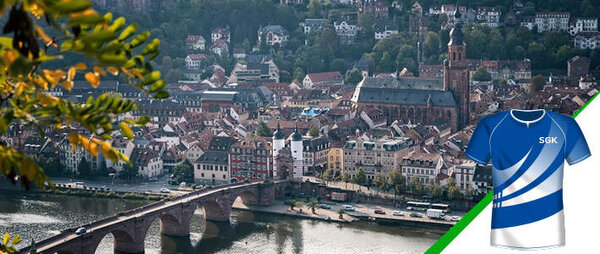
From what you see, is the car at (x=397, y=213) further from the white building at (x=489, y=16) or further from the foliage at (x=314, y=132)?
the white building at (x=489, y=16)

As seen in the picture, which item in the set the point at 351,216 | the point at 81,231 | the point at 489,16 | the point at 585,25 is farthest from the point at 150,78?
the point at 489,16

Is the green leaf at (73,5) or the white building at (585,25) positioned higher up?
the green leaf at (73,5)

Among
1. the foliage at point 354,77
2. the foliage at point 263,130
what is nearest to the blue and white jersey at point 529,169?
the foliage at point 263,130

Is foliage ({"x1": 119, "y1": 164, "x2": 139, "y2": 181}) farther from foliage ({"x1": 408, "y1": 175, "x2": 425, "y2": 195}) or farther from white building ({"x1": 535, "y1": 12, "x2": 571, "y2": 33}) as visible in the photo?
white building ({"x1": 535, "y1": 12, "x2": 571, "y2": 33})

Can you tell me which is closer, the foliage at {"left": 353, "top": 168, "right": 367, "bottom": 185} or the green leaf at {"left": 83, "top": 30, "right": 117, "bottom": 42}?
the green leaf at {"left": 83, "top": 30, "right": 117, "bottom": 42}

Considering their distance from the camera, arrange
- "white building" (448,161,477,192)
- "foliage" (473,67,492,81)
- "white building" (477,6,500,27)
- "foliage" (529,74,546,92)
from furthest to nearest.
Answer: "white building" (477,6,500,27), "foliage" (473,67,492,81), "foliage" (529,74,546,92), "white building" (448,161,477,192)

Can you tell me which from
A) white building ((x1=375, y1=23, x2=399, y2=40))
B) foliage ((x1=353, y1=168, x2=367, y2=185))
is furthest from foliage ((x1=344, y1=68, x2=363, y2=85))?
foliage ((x1=353, y1=168, x2=367, y2=185))

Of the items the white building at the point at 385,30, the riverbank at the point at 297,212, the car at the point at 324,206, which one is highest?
the white building at the point at 385,30

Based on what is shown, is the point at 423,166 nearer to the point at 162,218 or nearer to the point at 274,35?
the point at 162,218
